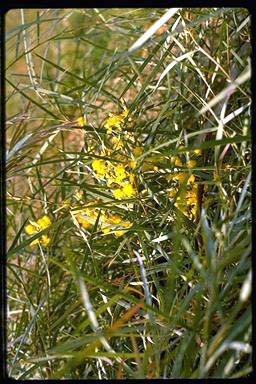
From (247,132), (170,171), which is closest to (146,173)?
(170,171)

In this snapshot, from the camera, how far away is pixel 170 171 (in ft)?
2.19

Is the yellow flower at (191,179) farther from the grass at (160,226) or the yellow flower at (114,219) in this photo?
the yellow flower at (114,219)

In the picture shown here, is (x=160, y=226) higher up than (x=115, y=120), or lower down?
lower down

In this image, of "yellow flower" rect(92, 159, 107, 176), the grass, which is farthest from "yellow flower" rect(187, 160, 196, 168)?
"yellow flower" rect(92, 159, 107, 176)

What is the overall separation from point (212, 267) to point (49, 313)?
0.37 m

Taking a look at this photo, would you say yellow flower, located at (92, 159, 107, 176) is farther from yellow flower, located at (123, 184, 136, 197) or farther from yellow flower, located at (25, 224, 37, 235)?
yellow flower, located at (25, 224, 37, 235)

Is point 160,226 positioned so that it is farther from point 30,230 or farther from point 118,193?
point 30,230

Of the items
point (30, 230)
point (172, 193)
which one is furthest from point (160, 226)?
point (30, 230)

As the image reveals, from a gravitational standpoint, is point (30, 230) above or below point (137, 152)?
below

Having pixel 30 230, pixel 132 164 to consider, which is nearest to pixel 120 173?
pixel 132 164

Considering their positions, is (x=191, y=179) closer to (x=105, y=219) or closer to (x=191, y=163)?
(x=191, y=163)
